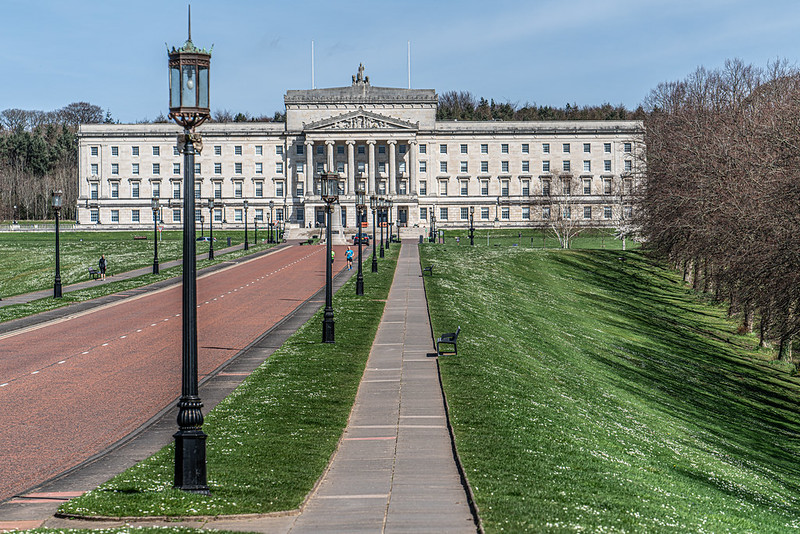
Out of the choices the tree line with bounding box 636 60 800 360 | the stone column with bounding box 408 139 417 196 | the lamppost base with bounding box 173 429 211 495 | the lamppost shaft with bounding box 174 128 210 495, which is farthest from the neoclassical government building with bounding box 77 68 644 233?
the lamppost base with bounding box 173 429 211 495

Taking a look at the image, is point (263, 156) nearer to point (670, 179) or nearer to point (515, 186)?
point (515, 186)

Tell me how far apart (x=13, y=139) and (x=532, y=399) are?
193 metres

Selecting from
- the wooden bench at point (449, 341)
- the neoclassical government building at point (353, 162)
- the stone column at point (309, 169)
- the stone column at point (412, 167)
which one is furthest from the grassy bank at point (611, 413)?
the neoclassical government building at point (353, 162)

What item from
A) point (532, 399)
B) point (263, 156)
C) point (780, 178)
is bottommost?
point (532, 399)

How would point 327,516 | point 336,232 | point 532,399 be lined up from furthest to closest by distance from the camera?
point 336,232
point 532,399
point 327,516

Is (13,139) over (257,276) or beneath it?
over

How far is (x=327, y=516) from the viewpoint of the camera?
1404cm

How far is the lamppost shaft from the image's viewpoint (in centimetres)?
1518

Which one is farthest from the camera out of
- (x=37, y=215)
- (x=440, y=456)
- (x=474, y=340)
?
(x=37, y=215)

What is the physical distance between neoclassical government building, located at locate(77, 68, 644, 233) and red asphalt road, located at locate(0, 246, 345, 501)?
104607 millimetres

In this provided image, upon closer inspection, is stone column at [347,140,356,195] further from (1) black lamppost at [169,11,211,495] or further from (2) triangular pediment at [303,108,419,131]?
(1) black lamppost at [169,11,211,495]

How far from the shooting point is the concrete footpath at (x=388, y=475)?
13.7 metres

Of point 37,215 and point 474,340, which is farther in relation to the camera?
point 37,215

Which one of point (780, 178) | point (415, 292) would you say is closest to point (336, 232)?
point (415, 292)
